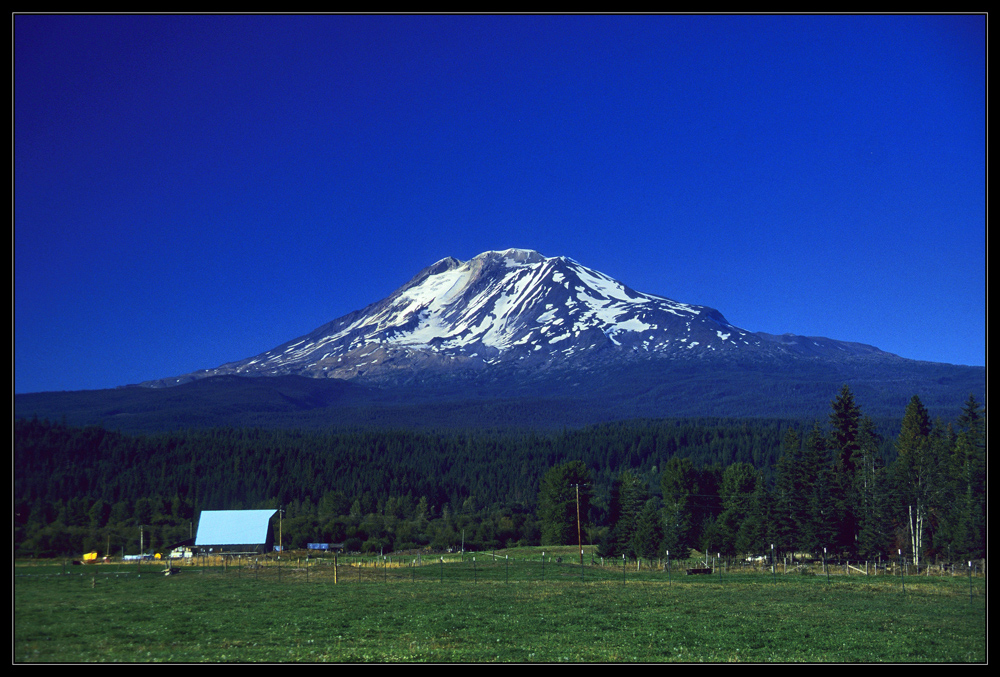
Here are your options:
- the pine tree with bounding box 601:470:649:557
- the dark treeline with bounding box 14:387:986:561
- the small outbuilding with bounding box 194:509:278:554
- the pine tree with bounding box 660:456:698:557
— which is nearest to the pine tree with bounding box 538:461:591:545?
the dark treeline with bounding box 14:387:986:561

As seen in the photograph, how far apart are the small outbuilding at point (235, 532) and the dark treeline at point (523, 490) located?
108cm

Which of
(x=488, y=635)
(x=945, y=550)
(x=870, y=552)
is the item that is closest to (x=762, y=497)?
(x=870, y=552)

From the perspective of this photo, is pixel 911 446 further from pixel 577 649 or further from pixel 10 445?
pixel 10 445

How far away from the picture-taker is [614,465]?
120375 millimetres

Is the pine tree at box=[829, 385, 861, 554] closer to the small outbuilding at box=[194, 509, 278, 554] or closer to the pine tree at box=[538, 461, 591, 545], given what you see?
the pine tree at box=[538, 461, 591, 545]

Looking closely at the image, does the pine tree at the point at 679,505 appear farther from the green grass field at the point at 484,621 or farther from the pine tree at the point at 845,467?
the green grass field at the point at 484,621

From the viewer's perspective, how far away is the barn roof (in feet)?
188

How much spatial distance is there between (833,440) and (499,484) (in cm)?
5374

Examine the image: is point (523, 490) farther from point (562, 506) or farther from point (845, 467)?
point (845, 467)

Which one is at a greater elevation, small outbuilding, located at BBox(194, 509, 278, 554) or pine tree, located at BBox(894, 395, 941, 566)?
pine tree, located at BBox(894, 395, 941, 566)

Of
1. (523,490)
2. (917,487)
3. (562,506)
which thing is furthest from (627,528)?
(523,490)

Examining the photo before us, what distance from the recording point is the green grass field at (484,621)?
50.1 feet

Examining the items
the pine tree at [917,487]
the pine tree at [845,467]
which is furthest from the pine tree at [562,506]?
the pine tree at [917,487]

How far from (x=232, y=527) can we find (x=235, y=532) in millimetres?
625
